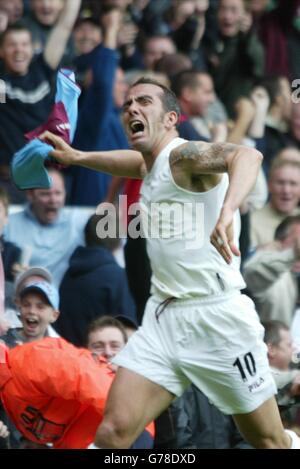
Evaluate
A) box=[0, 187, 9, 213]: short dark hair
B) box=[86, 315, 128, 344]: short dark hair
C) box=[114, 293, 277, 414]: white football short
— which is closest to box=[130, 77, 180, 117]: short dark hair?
box=[114, 293, 277, 414]: white football short

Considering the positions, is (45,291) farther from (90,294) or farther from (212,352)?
(212,352)

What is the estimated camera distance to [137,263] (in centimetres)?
939

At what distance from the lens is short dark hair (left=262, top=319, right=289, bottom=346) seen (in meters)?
8.69

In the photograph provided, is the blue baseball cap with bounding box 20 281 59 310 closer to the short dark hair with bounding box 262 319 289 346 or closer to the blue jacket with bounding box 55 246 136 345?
the blue jacket with bounding box 55 246 136 345

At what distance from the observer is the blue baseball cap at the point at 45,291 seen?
871 centimetres

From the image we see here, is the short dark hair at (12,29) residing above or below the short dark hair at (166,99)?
below

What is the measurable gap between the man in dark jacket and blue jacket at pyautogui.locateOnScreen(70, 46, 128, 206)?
710 millimetres

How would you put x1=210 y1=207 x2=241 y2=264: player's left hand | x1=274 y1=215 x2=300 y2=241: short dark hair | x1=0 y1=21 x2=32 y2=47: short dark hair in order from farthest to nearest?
x1=0 y1=21 x2=32 y2=47: short dark hair, x1=274 y1=215 x2=300 y2=241: short dark hair, x1=210 y1=207 x2=241 y2=264: player's left hand

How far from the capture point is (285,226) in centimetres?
992

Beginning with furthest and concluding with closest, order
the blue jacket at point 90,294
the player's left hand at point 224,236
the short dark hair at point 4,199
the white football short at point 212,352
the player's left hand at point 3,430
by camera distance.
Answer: the short dark hair at point 4,199 → the blue jacket at point 90,294 → the player's left hand at point 3,430 → the white football short at point 212,352 → the player's left hand at point 224,236

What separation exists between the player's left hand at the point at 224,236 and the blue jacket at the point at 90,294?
3.03m

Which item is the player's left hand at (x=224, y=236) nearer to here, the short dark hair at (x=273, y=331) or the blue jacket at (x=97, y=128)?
the short dark hair at (x=273, y=331)

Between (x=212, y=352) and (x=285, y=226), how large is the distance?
3159mm

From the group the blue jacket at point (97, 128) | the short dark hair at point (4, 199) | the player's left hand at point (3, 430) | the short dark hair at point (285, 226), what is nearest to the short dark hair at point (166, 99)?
the player's left hand at point (3, 430)
